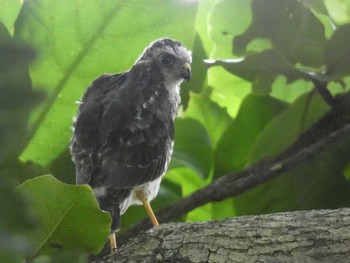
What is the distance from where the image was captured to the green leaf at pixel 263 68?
1855 millimetres

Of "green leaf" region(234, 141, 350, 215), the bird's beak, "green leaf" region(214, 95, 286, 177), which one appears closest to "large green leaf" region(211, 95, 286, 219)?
"green leaf" region(214, 95, 286, 177)

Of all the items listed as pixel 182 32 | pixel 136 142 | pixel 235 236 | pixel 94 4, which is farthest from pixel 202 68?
pixel 235 236

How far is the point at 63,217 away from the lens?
131cm

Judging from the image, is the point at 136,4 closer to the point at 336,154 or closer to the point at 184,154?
the point at 184,154

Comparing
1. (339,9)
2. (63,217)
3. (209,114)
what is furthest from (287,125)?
(63,217)

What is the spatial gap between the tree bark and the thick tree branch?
39 cm

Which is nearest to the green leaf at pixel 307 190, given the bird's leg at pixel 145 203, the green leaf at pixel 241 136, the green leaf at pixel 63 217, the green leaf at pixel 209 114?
the green leaf at pixel 241 136

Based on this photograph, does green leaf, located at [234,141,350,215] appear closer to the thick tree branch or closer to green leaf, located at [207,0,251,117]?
the thick tree branch

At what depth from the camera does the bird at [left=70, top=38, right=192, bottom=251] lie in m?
1.48

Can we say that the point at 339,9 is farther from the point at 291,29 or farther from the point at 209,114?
the point at 209,114

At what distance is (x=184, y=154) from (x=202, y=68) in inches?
9.4

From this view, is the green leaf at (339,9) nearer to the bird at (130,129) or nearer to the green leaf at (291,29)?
the green leaf at (291,29)

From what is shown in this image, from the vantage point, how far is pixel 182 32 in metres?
1.82

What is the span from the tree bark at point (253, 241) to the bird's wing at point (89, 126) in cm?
22
